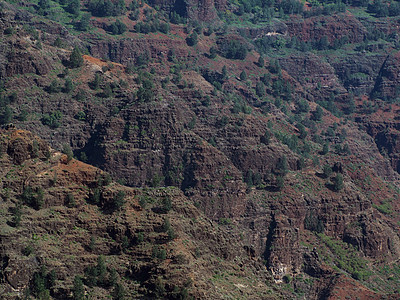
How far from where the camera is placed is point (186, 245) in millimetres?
172375

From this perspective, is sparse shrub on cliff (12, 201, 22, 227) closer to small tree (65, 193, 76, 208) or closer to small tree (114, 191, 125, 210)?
small tree (65, 193, 76, 208)

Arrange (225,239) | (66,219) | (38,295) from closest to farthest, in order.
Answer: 1. (38,295)
2. (66,219)
3. (225,239)

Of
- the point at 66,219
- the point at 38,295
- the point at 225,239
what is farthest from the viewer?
the point at 225,239

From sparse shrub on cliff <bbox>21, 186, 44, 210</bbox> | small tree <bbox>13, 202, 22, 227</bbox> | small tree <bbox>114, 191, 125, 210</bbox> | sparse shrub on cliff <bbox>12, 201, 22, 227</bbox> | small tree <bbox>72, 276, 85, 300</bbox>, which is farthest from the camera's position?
small tree <bbox>114, 191, 125, 210</bbox>

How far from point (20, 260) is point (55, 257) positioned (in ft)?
18.4

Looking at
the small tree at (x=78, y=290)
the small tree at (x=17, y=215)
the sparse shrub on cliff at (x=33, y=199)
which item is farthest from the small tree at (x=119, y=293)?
the sparse shrub on cliff at (x=33, y=199)

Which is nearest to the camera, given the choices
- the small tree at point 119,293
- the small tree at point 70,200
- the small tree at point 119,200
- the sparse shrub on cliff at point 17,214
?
the small tree at point 119,293

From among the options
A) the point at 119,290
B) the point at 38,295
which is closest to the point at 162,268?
the point at 119,290

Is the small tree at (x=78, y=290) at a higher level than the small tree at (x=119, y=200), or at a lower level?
lower

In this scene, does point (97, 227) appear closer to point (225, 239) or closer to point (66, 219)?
point (66, 219)

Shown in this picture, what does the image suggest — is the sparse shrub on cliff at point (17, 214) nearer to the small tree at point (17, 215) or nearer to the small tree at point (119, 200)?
the small tree at point (17, 215)

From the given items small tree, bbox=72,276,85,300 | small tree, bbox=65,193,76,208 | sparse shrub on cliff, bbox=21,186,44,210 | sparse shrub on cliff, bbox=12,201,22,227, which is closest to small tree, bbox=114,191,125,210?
small tree, bbox=65,193,76,208

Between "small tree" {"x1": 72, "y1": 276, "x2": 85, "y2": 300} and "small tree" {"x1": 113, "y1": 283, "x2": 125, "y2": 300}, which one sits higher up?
"small tree" {"x1": 72, "y1": 276, "x2": 85, "y2": 300}

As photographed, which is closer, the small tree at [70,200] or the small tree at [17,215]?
the small tree at [17,215]
